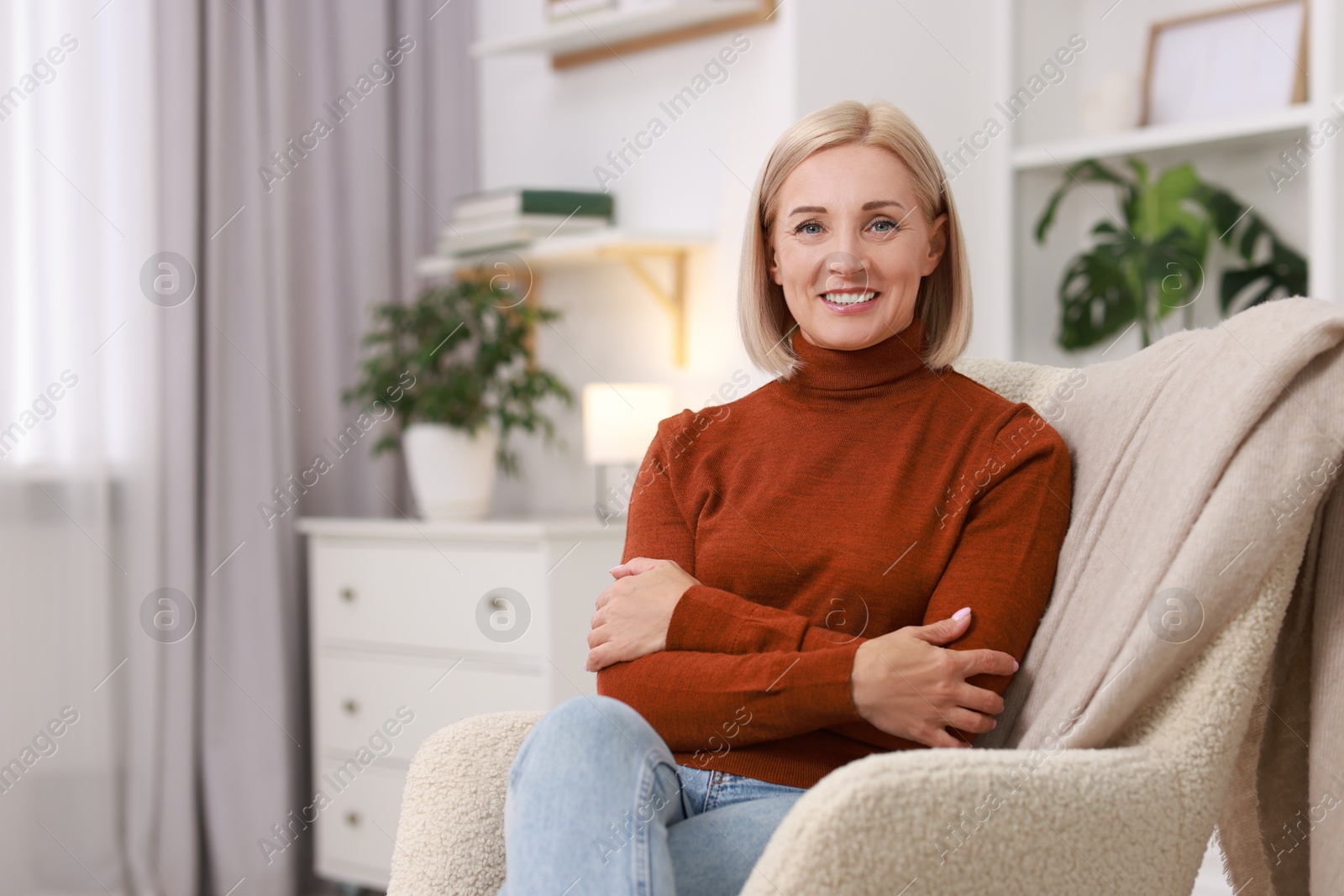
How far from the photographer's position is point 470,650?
231 cm

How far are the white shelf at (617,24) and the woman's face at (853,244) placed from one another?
1.20 metres

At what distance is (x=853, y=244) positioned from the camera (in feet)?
4.20

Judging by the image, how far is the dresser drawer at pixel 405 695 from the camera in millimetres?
2242

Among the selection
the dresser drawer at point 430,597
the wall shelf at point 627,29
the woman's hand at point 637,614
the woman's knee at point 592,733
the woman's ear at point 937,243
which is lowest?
the dresser drawer at point 430,597

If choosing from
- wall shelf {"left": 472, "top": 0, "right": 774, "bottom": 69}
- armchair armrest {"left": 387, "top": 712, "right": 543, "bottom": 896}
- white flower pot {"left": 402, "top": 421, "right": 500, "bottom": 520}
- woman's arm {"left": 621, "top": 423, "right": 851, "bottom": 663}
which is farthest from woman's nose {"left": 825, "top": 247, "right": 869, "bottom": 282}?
white flower pot {"left": 402, "top": 421, "right": 500, "bottom": 520}

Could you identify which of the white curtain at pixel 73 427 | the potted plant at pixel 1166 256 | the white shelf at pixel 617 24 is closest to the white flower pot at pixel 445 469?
the white curtain at pixel 73 427

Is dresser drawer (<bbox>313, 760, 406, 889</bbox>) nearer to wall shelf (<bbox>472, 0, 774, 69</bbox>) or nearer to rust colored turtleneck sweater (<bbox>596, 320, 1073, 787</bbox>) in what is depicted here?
Answer: rust colored turtleneck sweater (<bbox>596, 320, 1073, 787</bbox>)

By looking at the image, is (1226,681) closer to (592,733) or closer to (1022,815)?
(1022,815)

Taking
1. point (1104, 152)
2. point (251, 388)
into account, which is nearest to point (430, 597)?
point (251, 388)

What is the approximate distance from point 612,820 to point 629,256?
1721 millimetres

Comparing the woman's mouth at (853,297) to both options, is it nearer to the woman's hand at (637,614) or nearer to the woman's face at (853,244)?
the woman's face at (853,244)

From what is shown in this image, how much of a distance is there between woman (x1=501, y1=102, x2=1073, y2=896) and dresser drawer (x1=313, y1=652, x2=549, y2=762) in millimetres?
965

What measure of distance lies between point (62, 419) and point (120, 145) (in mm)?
540

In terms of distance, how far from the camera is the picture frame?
220cm
